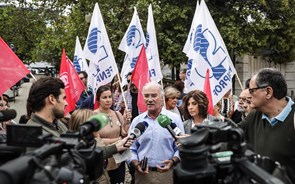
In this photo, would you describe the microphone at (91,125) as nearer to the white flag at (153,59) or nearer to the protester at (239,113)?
the protester at (239,113)

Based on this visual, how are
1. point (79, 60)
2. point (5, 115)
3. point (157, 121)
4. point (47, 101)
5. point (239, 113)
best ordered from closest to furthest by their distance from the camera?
point (5, 115) < point (47, 101) < point (157, 121) < point (239, 113) < point (79, 60)

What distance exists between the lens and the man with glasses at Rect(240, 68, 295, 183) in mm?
3234

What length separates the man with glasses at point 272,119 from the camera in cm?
323

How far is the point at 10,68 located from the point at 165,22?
15286mm

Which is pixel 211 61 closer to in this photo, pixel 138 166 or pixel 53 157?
pixel 138 166

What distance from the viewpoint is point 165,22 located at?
66.1 feet

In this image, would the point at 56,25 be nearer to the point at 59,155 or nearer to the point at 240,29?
the point at 240,29

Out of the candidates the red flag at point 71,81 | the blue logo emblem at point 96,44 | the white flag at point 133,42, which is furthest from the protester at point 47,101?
the white flag at point 133,42

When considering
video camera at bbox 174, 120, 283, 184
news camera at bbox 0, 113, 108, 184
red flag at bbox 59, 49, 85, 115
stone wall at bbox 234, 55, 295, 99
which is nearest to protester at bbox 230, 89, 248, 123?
red flag at bbox 59, 49, 85, 115

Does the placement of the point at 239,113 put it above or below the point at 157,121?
below

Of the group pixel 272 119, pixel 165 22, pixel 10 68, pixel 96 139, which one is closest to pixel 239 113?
pixel 96 139

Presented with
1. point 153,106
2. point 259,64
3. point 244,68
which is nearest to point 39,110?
point 153,106

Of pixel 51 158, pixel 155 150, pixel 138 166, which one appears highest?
pixel 51 158

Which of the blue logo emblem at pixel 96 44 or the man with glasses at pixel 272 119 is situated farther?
the blue logo emblem at pixel 96 44
